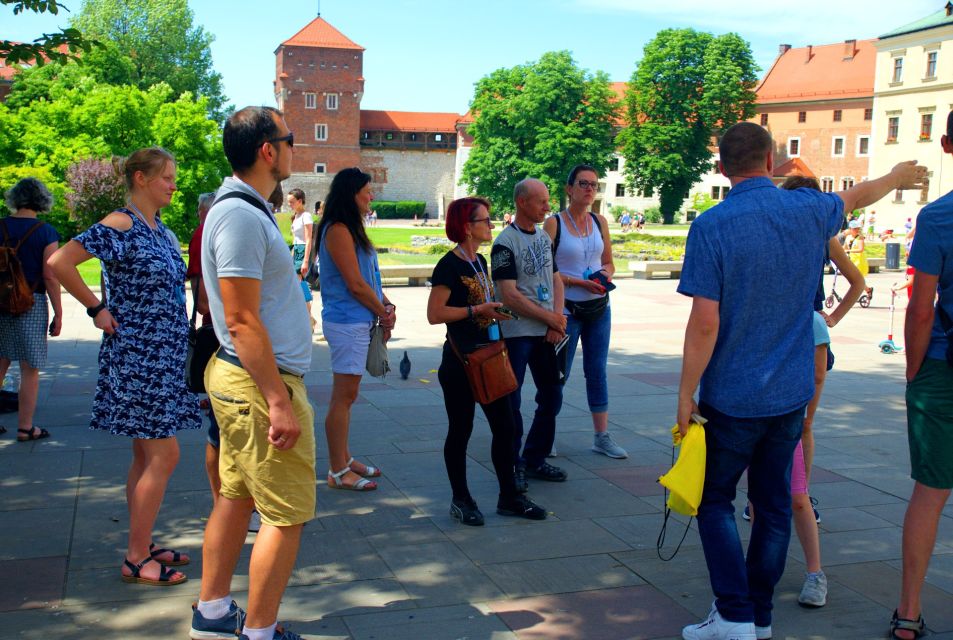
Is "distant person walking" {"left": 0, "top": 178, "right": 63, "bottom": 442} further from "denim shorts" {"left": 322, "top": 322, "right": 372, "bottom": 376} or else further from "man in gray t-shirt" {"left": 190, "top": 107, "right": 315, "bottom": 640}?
"man in gray t-shirt" {"left": 190, "top": 107, "right": 315, "bottom": 640}

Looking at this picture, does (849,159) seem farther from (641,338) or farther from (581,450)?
(581,450)

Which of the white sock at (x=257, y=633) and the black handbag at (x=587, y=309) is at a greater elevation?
the black handbag at (x=587, y=309)

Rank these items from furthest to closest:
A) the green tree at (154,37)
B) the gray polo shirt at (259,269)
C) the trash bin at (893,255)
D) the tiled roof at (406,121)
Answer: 1. the tiled roof at (406,121)
2. the green tree at (154,37)
3. the trash bin at (893,255)
4. the gray polo shirt at (259,269)

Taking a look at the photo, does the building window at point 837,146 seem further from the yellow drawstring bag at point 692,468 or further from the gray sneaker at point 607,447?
the yellow drawstring bag at point 692,468

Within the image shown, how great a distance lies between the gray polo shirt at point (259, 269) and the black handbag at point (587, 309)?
334 centimetres

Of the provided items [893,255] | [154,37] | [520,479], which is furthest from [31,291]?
[154,37]

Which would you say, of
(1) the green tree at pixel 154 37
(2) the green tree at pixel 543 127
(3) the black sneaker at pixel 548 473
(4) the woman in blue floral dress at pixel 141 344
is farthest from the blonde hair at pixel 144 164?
(2) the green tree at pixel 543 127

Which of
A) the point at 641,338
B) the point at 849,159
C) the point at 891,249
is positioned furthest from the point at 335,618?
the point at 849,159

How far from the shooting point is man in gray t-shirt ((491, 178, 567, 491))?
5.71 metres

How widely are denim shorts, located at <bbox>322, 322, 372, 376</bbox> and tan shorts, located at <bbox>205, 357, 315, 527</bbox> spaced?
233 centimetres

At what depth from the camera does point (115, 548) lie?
4695 mm

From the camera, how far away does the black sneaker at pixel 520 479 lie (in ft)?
→ 17.7

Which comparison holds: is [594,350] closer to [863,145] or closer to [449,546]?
[449,546]

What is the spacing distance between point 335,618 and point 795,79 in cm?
9419
